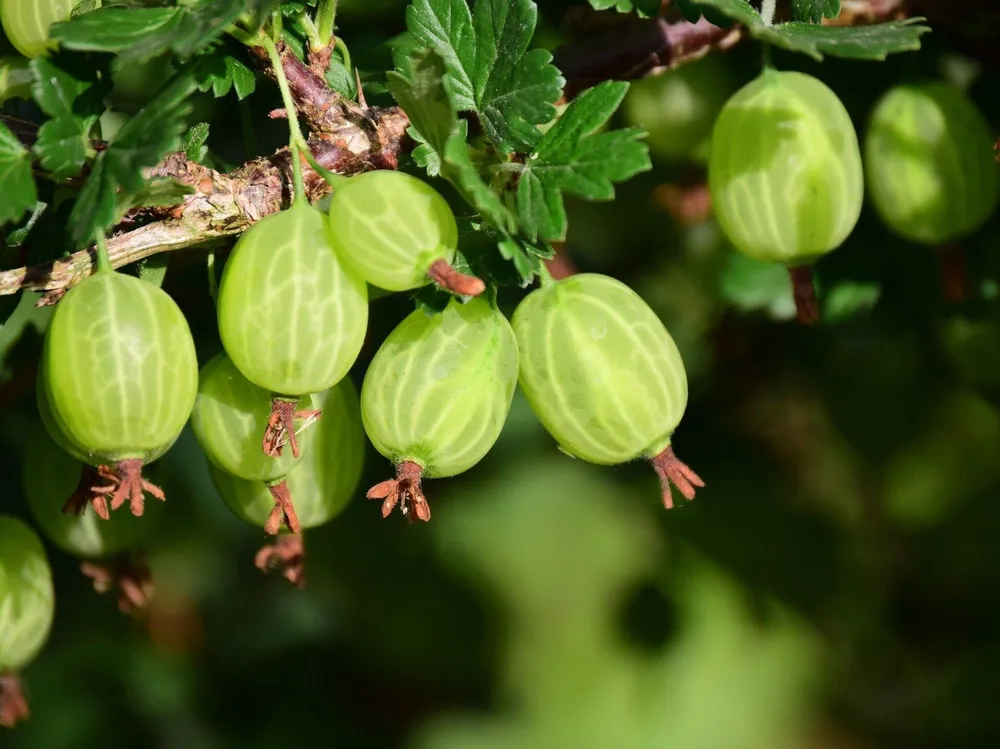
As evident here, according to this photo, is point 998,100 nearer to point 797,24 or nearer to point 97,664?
point 797,24

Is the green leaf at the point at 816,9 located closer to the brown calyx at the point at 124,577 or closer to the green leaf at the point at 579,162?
the green leaf at the point at 579,162

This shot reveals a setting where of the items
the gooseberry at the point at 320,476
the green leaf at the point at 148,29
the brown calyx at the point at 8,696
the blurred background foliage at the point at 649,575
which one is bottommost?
the blurred background foliage at the point at 649,575

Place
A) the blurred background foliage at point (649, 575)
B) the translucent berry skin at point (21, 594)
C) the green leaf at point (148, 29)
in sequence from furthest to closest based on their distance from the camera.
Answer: the blurred background foliage at point (649, 575) < the translucent berry skin at point (21, 594) < the green leaf at point (148, 29)

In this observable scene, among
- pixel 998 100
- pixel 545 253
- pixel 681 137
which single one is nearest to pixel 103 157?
pixel 545 253

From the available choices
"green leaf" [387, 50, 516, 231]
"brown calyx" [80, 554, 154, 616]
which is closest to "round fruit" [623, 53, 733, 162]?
"green leaf" [387, 50, 516, 231]

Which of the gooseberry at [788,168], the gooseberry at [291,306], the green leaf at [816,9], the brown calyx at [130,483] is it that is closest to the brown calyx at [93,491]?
the brown calyx at [130,483]

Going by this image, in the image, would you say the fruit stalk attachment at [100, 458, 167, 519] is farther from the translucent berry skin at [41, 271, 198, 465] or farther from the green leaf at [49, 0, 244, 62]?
the green leaf at [49, 0, 244, 62]

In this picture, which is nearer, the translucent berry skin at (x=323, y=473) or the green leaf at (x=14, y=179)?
the green leaf at (x=14, y=179)
